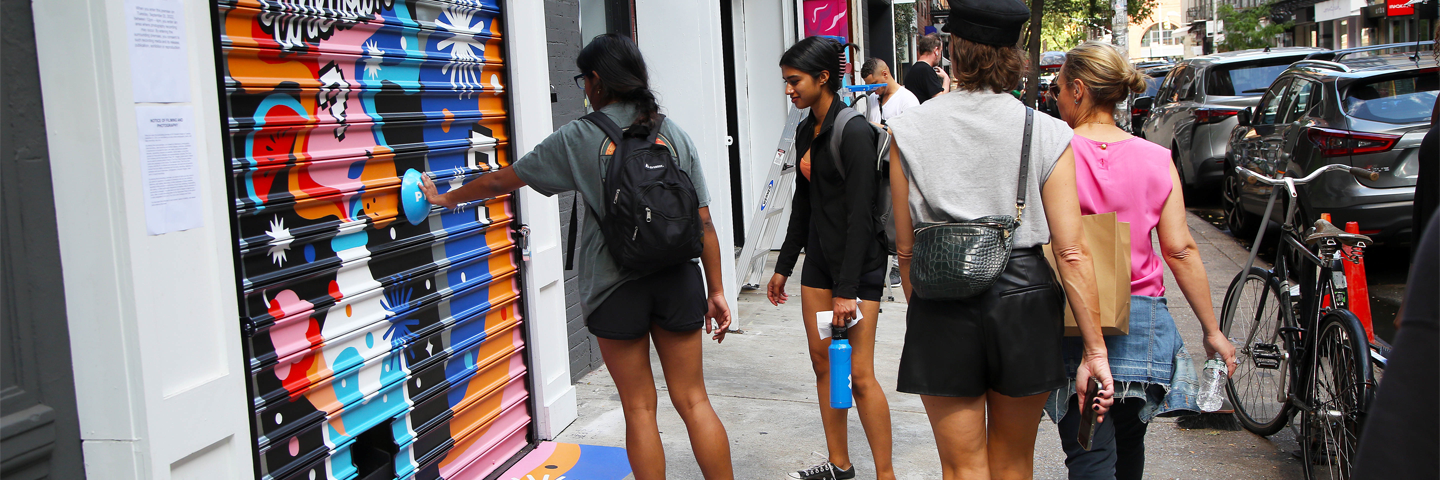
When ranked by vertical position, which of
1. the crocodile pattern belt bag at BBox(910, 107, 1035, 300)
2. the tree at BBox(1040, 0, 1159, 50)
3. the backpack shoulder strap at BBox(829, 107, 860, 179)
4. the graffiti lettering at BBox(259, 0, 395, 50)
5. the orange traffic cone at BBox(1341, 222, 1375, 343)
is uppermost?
the tree at BBox(1040, 0, 1159, 50)

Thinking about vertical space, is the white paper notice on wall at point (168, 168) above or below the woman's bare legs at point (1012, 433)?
above

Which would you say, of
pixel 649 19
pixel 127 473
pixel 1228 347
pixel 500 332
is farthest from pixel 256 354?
pixel 649 19

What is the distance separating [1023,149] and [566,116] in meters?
3.04

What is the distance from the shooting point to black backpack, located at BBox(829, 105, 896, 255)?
3549 millimetres

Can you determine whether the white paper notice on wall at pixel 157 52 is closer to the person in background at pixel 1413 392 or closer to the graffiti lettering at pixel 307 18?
the graffiti lettering at pixel 307 18

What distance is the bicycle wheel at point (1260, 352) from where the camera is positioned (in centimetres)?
411

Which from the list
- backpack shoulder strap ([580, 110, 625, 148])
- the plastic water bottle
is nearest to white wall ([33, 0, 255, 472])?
backpack shoulder strap ([580, 110, 625, 148])

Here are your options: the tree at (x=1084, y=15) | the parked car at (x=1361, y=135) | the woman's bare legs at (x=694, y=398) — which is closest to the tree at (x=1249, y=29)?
the tree at (x=1084, y=15)

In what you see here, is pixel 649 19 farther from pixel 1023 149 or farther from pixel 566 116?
pixel 1023 149

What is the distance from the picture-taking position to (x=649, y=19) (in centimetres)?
648

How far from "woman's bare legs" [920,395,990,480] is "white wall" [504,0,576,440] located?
86.0 inches

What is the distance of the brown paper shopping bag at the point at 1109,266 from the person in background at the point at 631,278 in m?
1.15

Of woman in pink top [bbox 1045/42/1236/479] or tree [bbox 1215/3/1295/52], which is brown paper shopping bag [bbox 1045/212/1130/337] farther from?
tree [bbox 1215/3/1295/52]

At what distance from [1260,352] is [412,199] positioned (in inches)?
137
